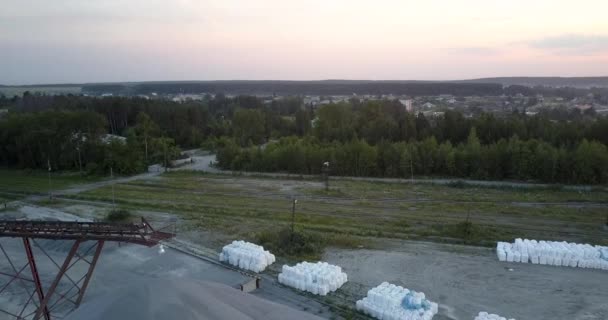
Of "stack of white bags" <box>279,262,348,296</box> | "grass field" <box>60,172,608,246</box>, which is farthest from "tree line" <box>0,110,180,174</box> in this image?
"stack of white bags" <box>279,262,348,296</box>

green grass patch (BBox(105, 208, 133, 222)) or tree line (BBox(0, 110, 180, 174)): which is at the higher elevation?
tree line (BBox(0, 110, 180, 174))

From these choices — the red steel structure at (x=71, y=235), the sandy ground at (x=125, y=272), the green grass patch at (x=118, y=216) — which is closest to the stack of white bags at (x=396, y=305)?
the sandy ground at (x=125, y=272)

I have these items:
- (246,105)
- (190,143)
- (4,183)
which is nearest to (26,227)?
(4,183)

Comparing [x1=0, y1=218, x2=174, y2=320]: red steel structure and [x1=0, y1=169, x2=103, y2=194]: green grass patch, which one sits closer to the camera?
[x1=0, y1=218, x2=174, y2=320]: red steel structure

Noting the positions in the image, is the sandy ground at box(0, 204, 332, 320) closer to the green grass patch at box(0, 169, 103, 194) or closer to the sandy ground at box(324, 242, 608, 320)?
the sandy ground at box(324, 242, 608, 320)

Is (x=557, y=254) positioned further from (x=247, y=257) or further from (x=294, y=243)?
(x=247, y=257)

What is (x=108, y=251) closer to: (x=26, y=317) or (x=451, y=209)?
(x=26, y=317)

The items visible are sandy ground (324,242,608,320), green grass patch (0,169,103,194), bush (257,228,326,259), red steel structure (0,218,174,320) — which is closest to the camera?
red steel structure (0,218,174,320)
